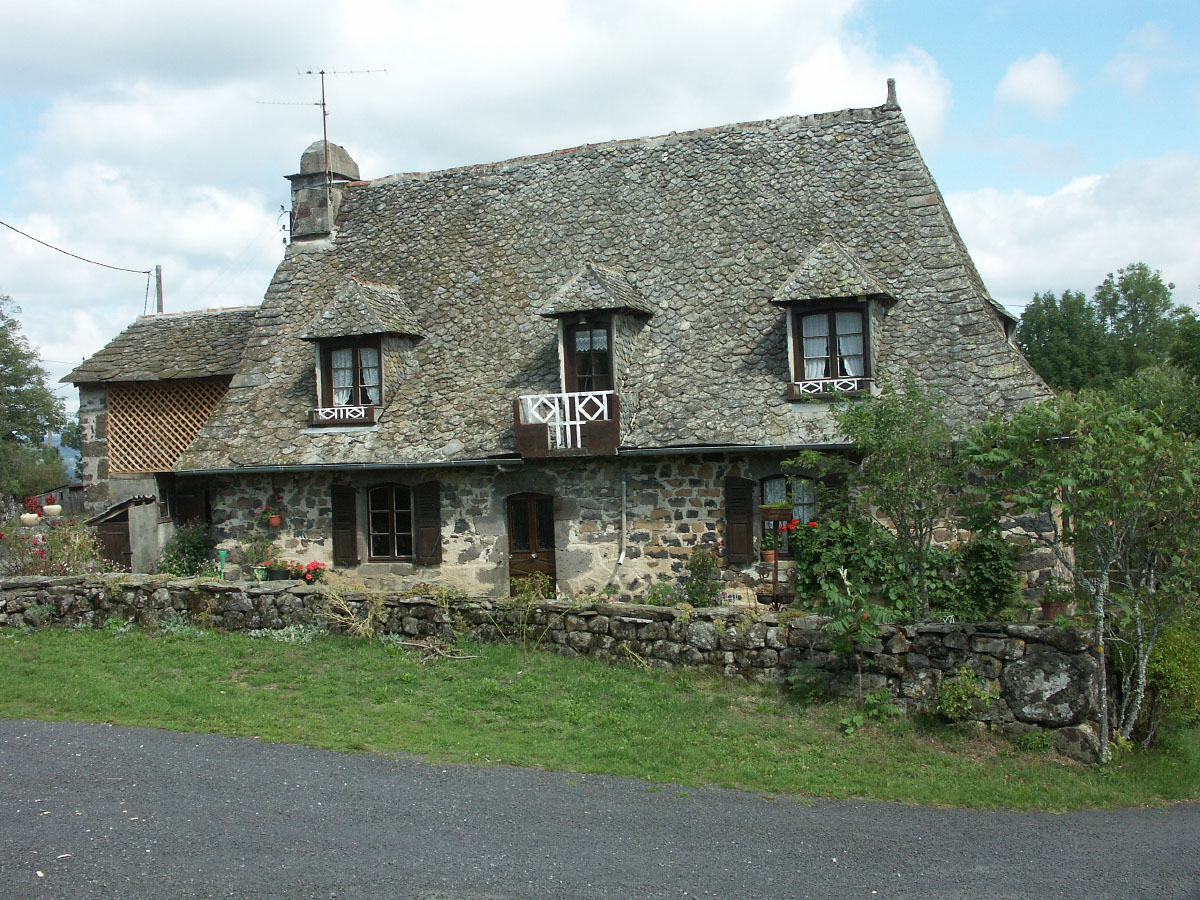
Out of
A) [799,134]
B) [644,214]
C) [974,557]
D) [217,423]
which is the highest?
[799,134]

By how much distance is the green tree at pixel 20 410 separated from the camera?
161 feet

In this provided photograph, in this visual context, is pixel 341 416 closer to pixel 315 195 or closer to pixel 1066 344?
pixel 315 195

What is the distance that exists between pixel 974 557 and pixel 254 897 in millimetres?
9282

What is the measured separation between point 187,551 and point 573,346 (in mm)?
7897

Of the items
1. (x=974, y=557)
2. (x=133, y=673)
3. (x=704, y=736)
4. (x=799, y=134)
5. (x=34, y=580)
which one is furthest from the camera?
(x=799, y=134)

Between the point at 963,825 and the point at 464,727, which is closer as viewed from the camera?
the point at 963,825

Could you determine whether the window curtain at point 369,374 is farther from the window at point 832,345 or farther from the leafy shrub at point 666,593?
the window at point 832,345

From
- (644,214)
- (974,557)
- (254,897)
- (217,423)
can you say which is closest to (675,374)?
(644,214)

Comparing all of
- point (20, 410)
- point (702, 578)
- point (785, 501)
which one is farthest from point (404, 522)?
point (20, 410)

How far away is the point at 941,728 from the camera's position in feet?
30.3

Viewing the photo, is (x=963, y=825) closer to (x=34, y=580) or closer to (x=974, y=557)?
(x=974, y=557)

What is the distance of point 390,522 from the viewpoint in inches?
651

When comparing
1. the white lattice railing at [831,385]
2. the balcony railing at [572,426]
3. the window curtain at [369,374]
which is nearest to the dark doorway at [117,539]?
the window curtain at [369,374]

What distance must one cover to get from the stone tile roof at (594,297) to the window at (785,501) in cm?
351
